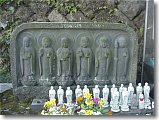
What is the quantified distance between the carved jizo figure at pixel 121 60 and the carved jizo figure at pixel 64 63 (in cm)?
60

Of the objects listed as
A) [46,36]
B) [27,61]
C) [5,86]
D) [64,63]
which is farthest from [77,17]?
[5,86]

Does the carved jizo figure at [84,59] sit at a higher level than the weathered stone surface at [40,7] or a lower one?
lower

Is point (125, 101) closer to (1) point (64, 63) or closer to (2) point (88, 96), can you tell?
(2) point (88, 96)

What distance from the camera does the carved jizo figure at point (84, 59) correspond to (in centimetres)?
392

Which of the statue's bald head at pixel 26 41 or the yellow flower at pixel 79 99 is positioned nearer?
the yellow flower at pixel 79 99

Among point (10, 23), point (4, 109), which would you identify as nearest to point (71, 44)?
point (4, 109)

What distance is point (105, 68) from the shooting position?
13.0 feet

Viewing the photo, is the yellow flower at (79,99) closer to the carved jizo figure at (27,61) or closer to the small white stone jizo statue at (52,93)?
Answer: the small white stone jizo statue at (52,93)

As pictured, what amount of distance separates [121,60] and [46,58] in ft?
3.27

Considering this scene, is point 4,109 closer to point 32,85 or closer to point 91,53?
point 32,85

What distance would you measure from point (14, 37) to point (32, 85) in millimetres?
685

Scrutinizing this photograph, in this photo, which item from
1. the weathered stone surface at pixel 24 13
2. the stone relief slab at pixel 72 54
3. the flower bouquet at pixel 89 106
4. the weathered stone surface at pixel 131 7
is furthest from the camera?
the weathered stone surface at pixel 24 13

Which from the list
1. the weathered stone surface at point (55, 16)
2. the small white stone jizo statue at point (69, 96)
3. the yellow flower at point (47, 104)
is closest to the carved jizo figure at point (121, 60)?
the small white stone jizo statue at point (69, 96)

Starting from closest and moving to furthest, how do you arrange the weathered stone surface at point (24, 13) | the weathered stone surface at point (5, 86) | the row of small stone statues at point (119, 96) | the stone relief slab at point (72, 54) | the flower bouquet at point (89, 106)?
the flower bouquet at point (89, 106) < the row of small stone statues at point (119, 96) < the stone relief slab at point (72, 54) < the weathered stone surface at point (5, 86) < the weathered stone surface at point (24, 13)
